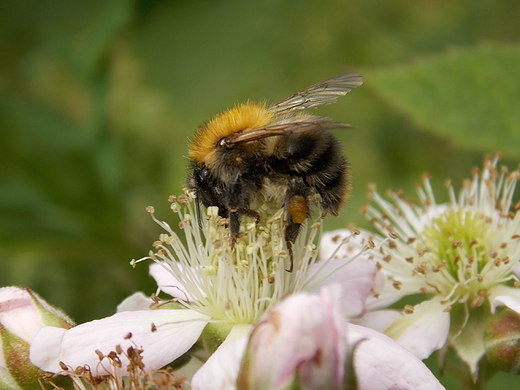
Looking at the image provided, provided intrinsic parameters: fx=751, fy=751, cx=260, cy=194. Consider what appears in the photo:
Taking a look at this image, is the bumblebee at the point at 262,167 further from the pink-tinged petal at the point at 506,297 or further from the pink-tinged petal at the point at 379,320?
the pink-tinged petal at the point at 506,297

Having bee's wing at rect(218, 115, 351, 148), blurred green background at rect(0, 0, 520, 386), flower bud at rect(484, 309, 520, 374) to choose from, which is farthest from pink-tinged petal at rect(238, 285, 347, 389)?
blurred green background at rect(0, 0, 520, 386)

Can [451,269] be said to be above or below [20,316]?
below

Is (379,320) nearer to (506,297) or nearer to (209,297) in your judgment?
Result: (506,297)

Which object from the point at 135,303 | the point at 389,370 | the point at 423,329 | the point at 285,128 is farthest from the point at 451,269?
the point at 135,303

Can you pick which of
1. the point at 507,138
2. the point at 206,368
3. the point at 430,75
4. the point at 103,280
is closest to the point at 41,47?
the point at 103,280

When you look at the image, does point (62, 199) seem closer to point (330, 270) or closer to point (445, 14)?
point (330, 270)

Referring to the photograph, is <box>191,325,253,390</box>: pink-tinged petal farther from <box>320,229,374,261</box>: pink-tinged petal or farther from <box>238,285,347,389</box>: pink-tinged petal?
<box>320,229,374,261</box>: pink-tinged petal

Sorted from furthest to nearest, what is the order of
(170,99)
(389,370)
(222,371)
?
(170,99), (389,370), (222,371)
